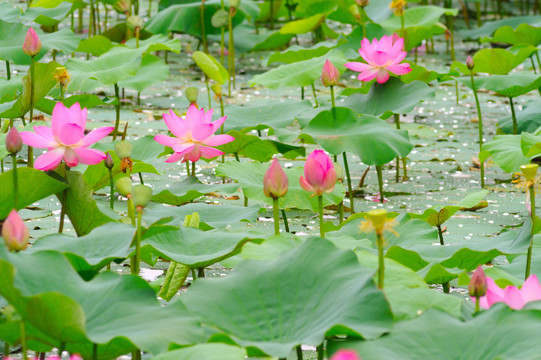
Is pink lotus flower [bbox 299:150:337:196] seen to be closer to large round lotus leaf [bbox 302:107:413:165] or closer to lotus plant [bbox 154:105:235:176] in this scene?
lotus plant [bbox 154:105:235:176]

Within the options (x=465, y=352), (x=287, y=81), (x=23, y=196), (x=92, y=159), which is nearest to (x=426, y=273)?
(x=465, y=352)

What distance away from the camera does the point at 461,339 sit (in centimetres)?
85

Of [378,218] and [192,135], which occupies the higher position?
[378,218]

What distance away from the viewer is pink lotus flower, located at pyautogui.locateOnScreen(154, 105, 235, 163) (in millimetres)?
1416

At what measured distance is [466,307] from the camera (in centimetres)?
96

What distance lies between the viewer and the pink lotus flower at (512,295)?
0.93 m

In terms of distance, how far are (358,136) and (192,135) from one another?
1.78ft

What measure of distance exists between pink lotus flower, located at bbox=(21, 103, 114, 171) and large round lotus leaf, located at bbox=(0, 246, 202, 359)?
313 mm

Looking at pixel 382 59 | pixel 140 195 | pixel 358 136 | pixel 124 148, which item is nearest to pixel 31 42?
pixel 124 148

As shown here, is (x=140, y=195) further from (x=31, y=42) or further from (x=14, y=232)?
(x=31, y=42)

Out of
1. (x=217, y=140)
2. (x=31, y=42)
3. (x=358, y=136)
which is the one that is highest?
(x=31, y=42)

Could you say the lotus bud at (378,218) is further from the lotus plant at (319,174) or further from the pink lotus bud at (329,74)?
the pink lotus bud at (329,74)

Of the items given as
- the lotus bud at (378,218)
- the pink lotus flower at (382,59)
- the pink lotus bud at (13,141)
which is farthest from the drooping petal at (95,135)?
the pink lotus flower at (382,59)

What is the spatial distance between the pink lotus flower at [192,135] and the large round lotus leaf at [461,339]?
0.66m
